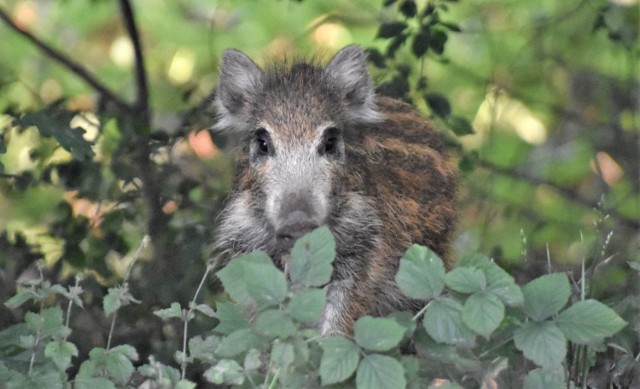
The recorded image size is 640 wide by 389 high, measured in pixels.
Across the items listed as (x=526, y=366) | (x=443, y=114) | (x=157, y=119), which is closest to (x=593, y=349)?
(x=526, y=366)

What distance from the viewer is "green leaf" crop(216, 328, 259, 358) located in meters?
4.08

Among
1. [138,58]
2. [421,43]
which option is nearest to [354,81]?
[421,43]

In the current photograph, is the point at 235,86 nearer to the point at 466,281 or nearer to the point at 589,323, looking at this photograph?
the point at 466,281

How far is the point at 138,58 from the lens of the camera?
778 centimetres

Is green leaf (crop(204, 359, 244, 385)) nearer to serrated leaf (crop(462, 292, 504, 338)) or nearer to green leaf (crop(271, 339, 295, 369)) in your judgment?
green leaf (crop(271, 339, 295, 369))

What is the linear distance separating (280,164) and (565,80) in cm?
498

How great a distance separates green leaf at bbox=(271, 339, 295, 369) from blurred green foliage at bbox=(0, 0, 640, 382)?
2339mm

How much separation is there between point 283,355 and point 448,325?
2.11ft

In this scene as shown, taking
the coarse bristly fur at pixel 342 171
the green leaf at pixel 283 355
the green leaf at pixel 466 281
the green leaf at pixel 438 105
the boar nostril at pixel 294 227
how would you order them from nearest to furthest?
the green leaf at pixel 283 355 < the green leaf at pixel 466 281 < the boar nostril at pixel 294 227 < the coarse bristly fur at pixel 342 171 < the green leaf at pixel 438 105

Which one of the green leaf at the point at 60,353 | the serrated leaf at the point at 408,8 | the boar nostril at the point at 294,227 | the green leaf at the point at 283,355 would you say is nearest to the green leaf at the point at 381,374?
the green leaf at the point at 283,355

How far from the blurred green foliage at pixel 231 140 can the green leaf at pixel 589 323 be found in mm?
1870

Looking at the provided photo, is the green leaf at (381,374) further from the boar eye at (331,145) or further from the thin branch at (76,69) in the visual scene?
the thin branch at (76,69)

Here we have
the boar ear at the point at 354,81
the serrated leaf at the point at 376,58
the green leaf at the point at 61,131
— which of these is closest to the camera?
the green leaf at the point at 61,131

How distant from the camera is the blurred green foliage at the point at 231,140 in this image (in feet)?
22.4
